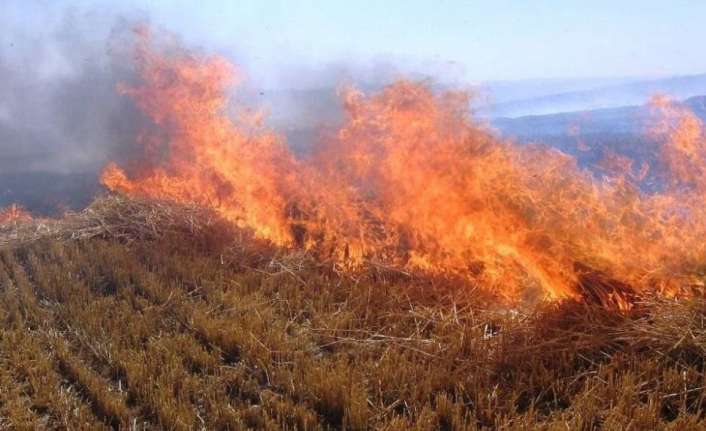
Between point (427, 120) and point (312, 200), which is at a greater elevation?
point (427, 120)

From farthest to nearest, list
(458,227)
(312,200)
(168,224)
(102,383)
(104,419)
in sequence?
1. (312,200)
2. (168,224)
3. (458,227)
4. (102,383)
5. (104,419)

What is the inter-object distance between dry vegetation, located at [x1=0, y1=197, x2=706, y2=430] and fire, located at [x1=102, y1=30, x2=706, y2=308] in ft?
2.12

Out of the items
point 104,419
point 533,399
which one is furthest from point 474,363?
point 104,419

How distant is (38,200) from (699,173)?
25.6m

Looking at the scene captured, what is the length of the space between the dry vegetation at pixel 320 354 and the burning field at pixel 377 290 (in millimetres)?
20

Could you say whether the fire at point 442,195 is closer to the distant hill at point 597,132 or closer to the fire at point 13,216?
the fire at point 13,216

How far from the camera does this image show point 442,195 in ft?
21.5

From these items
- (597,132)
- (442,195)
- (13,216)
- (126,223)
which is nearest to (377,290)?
(442,195)

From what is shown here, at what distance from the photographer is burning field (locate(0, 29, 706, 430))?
3410 mm

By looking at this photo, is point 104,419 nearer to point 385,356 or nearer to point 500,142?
point 385,356

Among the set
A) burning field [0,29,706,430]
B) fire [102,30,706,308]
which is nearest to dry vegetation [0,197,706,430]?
Answer: burning field [0,29,706,430]

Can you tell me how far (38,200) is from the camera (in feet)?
80.8

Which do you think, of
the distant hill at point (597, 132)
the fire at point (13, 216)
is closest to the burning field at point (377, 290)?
the fire at point (13, 216)

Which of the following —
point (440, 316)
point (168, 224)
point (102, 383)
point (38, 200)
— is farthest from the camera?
point (38, 200)
